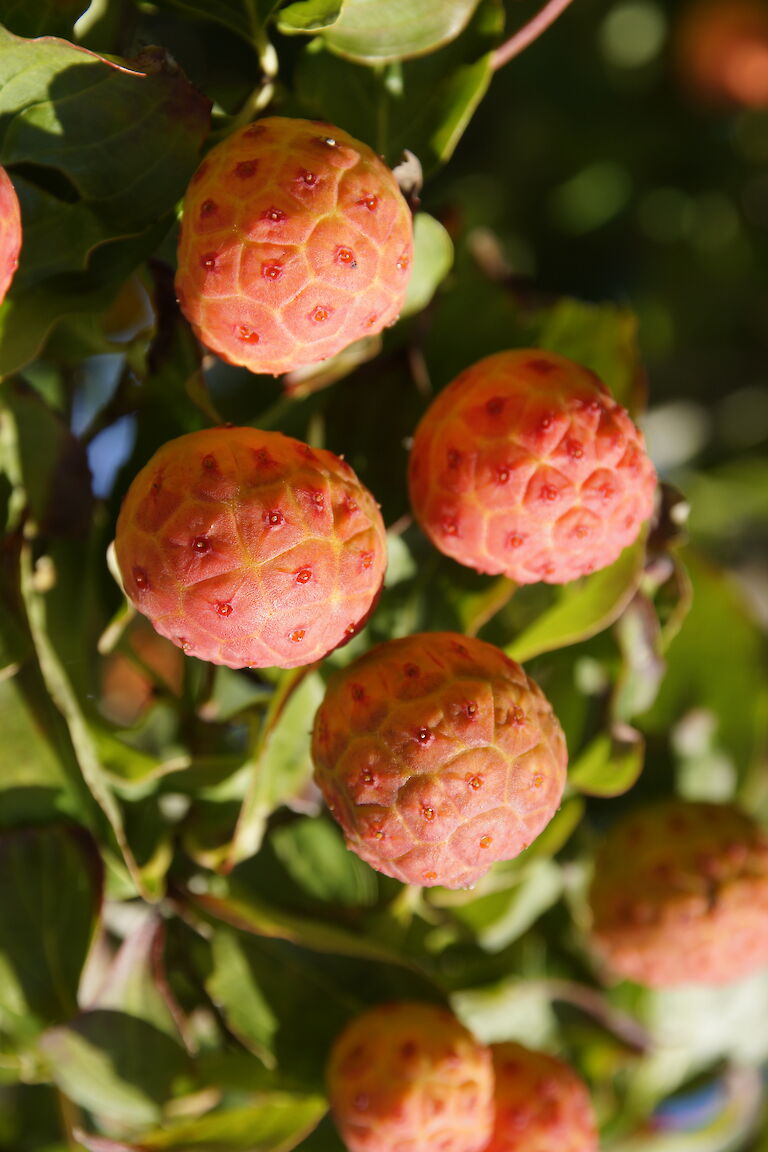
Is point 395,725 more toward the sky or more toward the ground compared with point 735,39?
more toward the ground

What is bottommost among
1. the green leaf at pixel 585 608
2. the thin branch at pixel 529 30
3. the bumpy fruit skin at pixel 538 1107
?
the bumpy fruit skin at pixel 538 1107

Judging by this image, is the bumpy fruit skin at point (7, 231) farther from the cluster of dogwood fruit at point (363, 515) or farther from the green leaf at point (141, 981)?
the green leaf at point (141, 981)

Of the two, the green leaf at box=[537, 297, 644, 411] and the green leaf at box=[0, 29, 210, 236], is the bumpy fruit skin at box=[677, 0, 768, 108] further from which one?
the green leaf at box=[0, 29, 210, 236]

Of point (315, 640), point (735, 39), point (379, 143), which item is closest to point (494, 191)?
point (735, 39)

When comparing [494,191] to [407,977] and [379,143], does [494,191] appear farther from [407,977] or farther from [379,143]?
[407,977]

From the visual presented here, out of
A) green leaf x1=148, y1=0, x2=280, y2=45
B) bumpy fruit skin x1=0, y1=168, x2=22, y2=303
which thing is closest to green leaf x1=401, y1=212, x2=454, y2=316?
green leaf x1=148, y1=0, x2=280, y2=45

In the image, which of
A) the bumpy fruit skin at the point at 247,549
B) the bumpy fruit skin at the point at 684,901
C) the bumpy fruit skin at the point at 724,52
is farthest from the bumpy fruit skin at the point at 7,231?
the bumpy fruit skin at the point at 724,52
